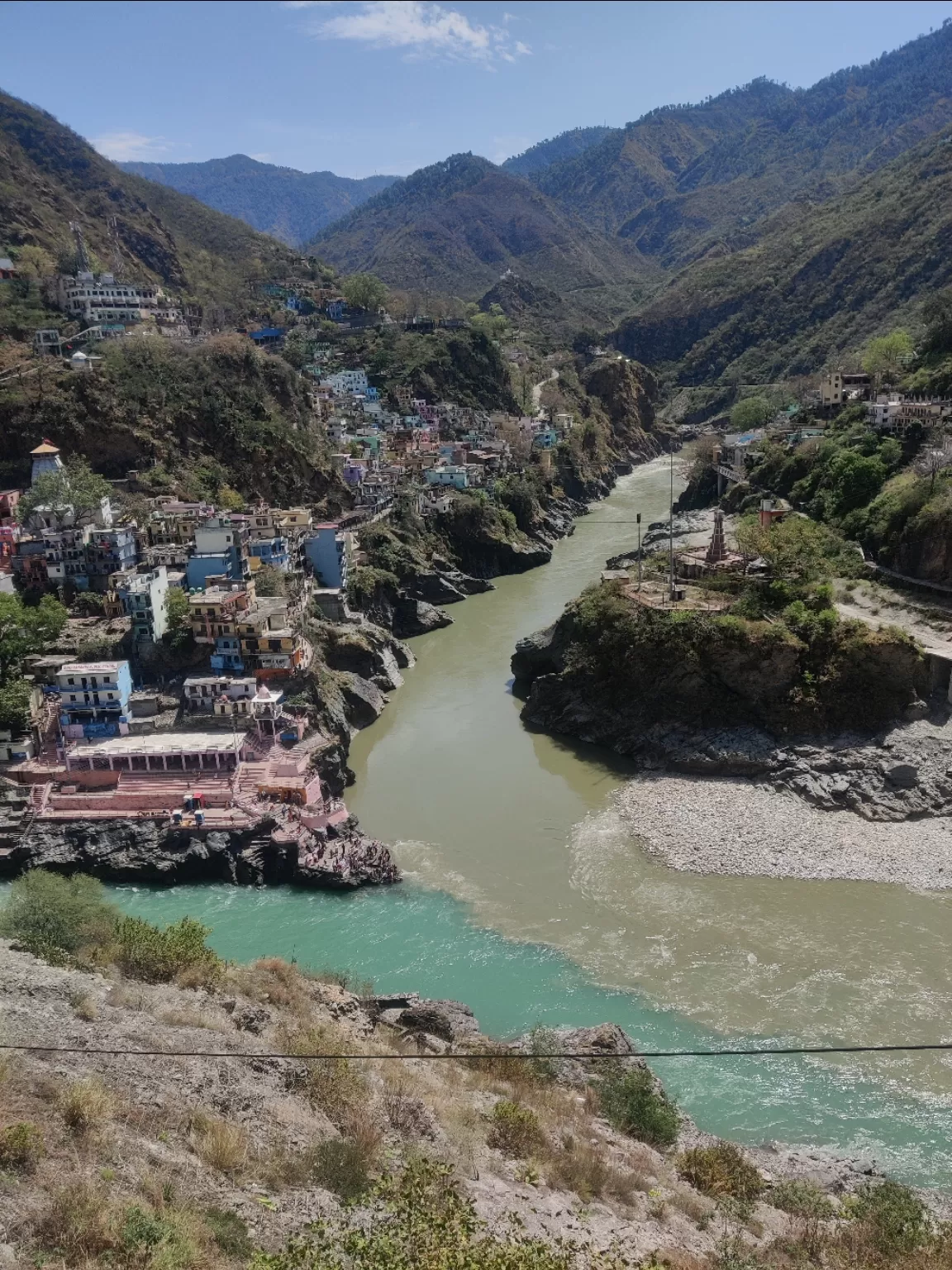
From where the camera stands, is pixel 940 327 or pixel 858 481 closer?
pixel 858 481

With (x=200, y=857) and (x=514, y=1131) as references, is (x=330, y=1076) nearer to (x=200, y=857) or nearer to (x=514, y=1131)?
(x=514, y=1131)

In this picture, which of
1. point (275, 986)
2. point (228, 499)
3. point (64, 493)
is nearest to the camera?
point (275, 986)

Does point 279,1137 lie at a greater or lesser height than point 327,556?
lesser

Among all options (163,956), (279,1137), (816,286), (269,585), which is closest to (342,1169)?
(279,1137)

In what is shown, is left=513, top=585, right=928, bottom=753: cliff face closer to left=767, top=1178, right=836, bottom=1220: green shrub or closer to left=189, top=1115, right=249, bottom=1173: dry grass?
left=767, top=1178, right=836, bottom=1220: green shrub

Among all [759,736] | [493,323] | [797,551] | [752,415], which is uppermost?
[493,323]

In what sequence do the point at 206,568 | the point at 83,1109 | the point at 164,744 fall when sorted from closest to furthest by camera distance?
the point at 83,1109
the point at 164,744
the point at 206,568
